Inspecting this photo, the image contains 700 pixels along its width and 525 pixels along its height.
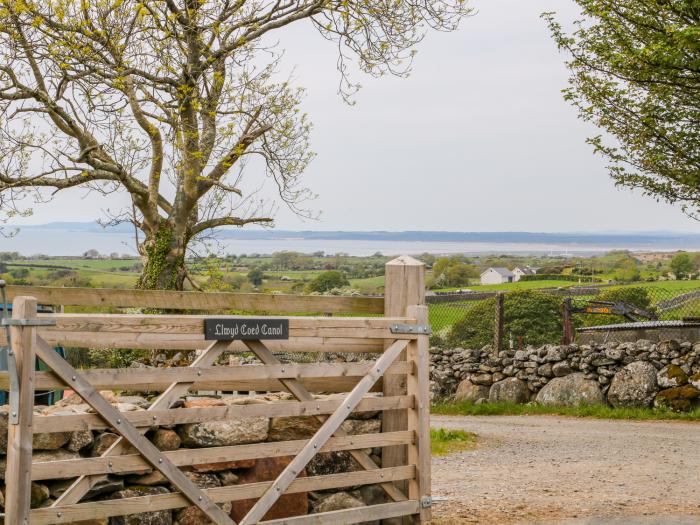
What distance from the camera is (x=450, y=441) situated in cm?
1374

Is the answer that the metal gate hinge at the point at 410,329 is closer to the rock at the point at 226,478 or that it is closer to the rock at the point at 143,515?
the rock at the point at 226,478

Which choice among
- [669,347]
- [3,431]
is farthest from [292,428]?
[669,347]

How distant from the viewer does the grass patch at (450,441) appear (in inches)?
511

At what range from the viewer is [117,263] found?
2858 cm

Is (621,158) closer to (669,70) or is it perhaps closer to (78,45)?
(669,70)

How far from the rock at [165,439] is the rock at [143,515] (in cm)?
31

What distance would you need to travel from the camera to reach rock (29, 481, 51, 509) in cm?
662

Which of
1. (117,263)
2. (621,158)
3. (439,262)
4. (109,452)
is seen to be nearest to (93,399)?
(109,452)

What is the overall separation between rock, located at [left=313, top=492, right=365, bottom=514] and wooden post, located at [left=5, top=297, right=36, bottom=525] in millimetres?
2479

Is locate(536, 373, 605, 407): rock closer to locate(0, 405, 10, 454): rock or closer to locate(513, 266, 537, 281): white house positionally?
locate(0, 405, 10, 454): rock

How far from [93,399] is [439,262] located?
1364 inches

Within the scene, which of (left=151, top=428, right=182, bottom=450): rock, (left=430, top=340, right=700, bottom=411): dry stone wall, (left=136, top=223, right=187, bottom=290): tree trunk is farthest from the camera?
(left=136, top=223, right=187, bottom=290): tree trunk

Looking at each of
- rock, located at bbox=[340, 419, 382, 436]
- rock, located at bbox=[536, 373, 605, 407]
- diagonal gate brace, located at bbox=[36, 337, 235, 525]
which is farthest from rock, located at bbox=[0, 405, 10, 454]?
rock, located at bbox=[536, 373, 605, 407]

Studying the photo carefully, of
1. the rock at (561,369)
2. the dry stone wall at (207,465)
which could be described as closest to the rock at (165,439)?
the dry stone wall at (207,465)
